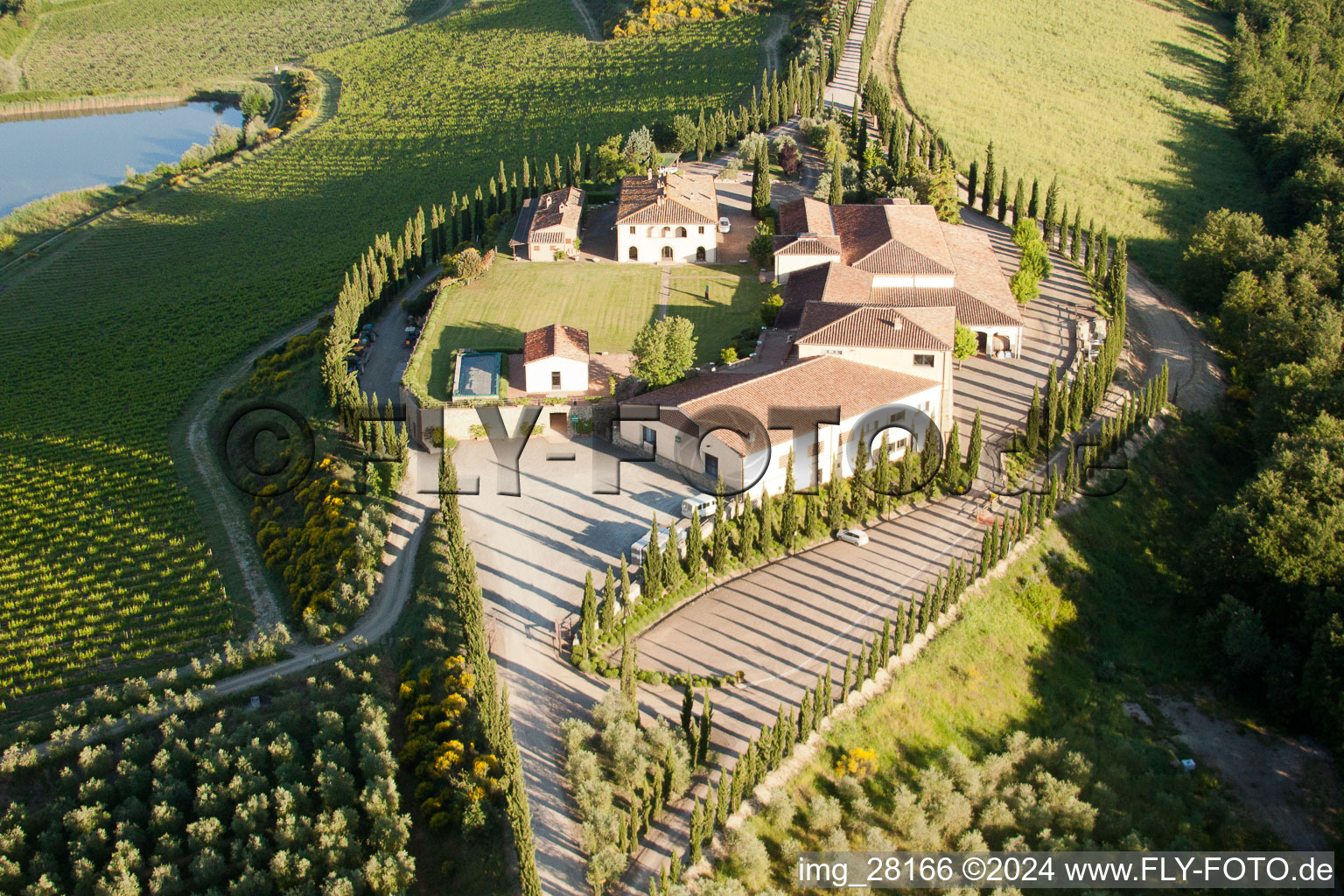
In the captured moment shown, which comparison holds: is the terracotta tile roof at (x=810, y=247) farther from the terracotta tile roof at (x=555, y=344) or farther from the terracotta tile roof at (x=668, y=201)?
the terracotta tile roof at (x=555, y=344)

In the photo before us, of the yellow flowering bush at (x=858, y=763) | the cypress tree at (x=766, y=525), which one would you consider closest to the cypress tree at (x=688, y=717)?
the yellow flowering bush at (x=858, y=763)

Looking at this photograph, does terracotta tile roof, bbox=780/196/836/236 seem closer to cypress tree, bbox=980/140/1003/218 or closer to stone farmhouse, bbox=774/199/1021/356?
stone farmhouse, bbox=774/199/1021/356

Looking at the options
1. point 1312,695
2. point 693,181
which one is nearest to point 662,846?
point 1312,695

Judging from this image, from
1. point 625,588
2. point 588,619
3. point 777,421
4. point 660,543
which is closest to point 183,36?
point 777,421

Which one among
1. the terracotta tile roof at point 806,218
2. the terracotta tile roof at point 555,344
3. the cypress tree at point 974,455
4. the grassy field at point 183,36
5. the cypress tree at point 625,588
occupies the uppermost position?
the grassy field at point 183,36

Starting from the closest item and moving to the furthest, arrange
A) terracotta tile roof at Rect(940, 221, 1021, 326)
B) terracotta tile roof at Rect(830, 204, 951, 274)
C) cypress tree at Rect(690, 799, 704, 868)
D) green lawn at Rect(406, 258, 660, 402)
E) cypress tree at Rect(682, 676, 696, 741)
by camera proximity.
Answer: cypress tree at Rect(690, 799, 704, 868)
cypress tree at Rect(682, 676, 696, 741)
green lawn at Rect(406, 258, 660, 402)
terracotta tile roof at Rect(940, 221, 1021, 326)
terracotta tile roof at Rect(830, 204, 951, 274)

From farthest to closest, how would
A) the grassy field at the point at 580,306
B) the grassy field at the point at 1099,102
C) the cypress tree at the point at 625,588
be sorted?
the grassy field at the point at 1099,102 → the grassy field at the point at 580,306 → the cypress tree at the point at 625,588

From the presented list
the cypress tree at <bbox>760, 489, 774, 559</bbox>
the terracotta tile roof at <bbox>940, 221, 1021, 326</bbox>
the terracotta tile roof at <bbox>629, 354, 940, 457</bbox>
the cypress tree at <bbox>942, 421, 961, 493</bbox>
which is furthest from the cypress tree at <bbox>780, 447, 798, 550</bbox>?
the terracotta tile roof at <bbox>940, 221, 1021, 326</bbox>
